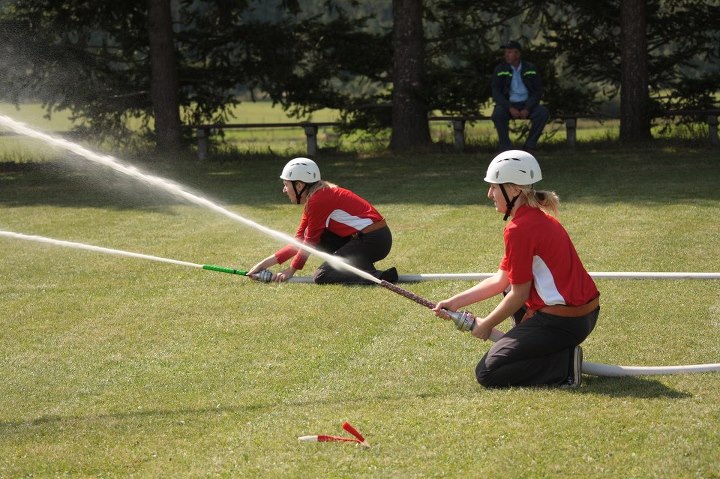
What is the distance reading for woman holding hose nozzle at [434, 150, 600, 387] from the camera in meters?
7.14

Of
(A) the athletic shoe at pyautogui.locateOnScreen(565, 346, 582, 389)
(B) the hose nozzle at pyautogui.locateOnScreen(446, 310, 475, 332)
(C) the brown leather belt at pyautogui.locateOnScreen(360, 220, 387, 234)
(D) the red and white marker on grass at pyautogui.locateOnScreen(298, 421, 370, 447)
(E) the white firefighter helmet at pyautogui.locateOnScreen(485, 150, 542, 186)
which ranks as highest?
(E) the white firefighter helmet at pyautogui.locateOnScreen(485, 150, 542, 186)

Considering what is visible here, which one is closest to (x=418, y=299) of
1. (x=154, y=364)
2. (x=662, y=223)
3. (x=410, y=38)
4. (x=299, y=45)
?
(x=154, y=364)

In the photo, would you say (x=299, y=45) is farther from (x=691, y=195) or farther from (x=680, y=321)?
(x=680, y=321)

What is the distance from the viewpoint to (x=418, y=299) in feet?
25.4

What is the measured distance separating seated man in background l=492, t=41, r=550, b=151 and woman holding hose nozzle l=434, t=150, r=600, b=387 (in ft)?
36.9

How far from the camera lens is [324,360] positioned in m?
8.08

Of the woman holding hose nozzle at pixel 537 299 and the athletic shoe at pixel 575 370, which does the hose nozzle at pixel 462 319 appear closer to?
the woman holding hose nozzle at pixel 537 299

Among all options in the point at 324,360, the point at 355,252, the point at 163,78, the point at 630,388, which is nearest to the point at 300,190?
the point at 355,252

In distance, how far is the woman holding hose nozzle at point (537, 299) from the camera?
714 cm

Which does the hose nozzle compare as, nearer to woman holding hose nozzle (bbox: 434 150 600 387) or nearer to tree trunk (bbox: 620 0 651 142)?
woman holding hose nozzle (bbox: 434 150 600 387)

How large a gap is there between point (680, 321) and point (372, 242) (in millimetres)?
3391

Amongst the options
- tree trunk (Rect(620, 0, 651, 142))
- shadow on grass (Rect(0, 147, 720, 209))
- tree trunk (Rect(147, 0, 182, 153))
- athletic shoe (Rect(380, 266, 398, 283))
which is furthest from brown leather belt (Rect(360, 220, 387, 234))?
tree trunk (Rect(147, 0, 182, 153))

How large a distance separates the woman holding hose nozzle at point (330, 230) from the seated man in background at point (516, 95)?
798cm

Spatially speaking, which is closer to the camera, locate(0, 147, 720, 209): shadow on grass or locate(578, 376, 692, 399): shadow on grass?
locate(578, 376, 692, 399): shadow on grass
